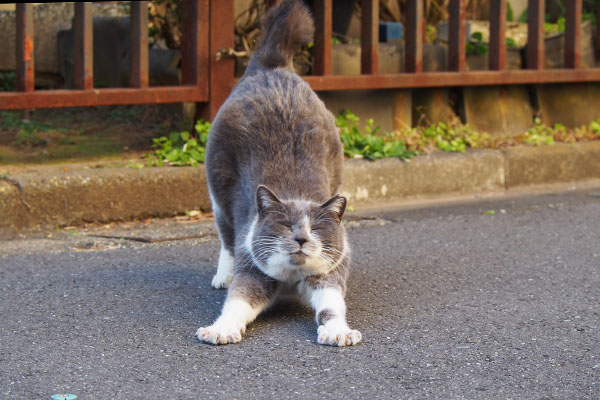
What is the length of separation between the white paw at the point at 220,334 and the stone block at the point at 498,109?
14.5ft

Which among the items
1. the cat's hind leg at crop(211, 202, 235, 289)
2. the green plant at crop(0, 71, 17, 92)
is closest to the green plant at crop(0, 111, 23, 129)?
the green plant at crop(0, 71, 17, 92)

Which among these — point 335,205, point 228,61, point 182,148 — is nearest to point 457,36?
point 228,61

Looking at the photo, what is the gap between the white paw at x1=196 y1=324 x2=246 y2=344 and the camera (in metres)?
3.29

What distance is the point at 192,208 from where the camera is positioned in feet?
18.3

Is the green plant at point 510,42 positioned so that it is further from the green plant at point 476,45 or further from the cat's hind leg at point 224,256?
the cat's hind leg at point 224,256

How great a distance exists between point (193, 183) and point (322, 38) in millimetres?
1532

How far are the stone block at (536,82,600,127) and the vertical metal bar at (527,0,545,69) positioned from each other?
0.45 meters

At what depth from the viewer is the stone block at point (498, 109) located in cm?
731

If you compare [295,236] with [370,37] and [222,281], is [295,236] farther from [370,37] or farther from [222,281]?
[370,37]

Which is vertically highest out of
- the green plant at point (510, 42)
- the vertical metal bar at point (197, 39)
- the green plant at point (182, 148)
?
the green plant at point (510, 42)

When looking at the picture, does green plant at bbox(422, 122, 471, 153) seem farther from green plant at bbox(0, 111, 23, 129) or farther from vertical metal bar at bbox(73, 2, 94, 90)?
green plant at bbox(0, 111, 23, 129)

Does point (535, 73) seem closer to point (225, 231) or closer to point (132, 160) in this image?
point (132, 160)

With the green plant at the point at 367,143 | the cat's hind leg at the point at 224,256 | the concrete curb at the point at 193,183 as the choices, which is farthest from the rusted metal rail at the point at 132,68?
the cat's hind leg at the point at 224,256

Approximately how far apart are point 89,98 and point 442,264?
2440 millimetres
